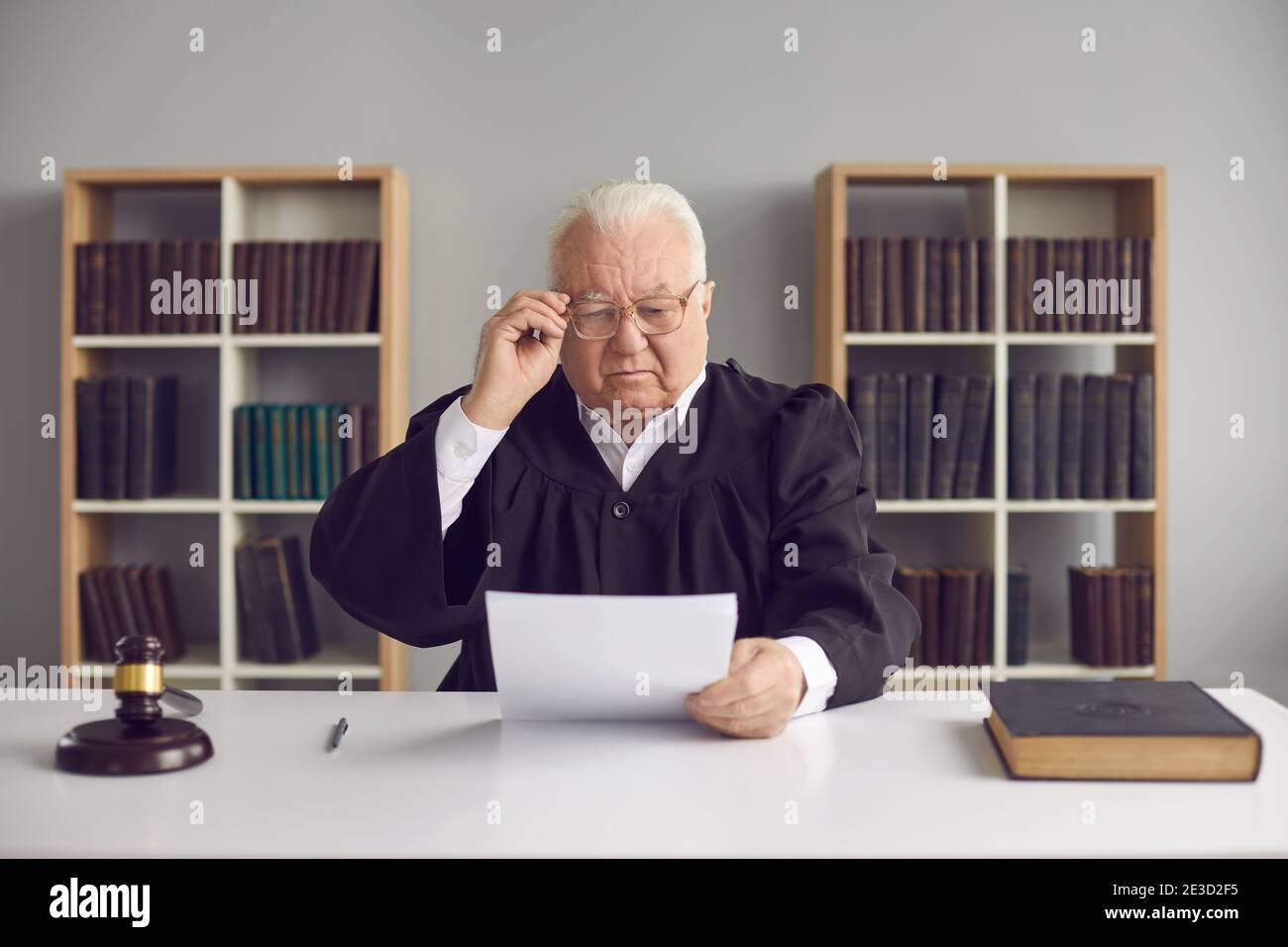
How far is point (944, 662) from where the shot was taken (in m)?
3.67

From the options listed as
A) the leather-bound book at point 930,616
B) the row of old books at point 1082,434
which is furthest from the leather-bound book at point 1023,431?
the leather-bound book at point 930,616

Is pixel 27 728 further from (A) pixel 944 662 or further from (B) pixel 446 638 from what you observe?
(A) pixel 944 662

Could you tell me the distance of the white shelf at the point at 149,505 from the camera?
367 cm

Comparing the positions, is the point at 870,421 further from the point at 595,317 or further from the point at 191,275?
the point at 191,275

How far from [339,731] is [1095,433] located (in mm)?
2830

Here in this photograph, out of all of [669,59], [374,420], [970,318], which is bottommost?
[374,420]

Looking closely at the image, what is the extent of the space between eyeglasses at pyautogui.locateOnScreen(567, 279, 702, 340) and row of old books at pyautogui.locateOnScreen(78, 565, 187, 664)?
231cm

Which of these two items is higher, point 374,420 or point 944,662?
point 374,420

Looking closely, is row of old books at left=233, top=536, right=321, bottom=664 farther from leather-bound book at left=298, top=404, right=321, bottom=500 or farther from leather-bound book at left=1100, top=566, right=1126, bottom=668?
leather-bound book at left=1100, top=566, right=1126, bottom=668

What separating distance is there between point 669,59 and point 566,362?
225 centimetres

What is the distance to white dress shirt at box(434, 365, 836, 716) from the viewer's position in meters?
1.52

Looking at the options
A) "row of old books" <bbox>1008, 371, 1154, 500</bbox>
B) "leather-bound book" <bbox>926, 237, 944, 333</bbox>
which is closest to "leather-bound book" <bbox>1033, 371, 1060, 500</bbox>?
"row of old books" <bbox>1008, 371, 1154, 500</bbox>

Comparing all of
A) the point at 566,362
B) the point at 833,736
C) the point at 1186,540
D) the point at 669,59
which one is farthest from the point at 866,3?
the point at 833,736
